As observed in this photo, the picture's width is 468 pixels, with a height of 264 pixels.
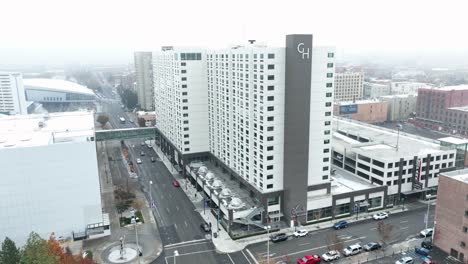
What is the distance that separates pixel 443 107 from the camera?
123 metres

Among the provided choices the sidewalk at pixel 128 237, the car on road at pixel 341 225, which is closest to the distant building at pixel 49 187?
the sidewalk at pixel 128 237

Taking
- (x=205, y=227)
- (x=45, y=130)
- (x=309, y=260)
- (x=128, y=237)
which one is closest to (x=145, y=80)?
(x=45, y=130)

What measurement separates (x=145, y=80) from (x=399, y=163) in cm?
13073

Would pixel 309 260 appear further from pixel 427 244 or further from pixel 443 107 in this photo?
pixel 443 107

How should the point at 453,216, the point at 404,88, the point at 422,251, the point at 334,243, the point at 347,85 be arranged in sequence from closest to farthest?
the point at 453,216 < the point at 422,251 < the point at 334,243 < the point at 347,85 < the point at 404,88

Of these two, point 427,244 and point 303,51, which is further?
point 303,51

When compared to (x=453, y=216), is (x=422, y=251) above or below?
below

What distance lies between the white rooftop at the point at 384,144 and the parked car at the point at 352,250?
2034 cm

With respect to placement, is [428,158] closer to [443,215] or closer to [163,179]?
[443,215]

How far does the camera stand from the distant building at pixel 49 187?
49844mm

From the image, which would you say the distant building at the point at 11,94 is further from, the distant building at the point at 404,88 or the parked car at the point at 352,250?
the distant building at the point at 404,88

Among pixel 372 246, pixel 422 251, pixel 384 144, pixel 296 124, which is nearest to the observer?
pixel 422 251

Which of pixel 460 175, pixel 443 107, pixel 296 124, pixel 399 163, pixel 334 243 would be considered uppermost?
pixel 296 124

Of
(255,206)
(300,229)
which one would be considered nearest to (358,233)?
(300,229)
